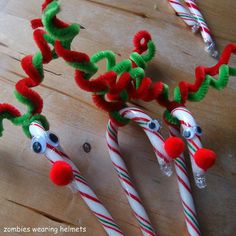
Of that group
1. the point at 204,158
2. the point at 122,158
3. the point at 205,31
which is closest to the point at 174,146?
the point at 204,158

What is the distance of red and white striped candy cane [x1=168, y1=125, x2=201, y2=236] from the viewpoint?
668 millimetres

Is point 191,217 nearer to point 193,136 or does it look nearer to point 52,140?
point 193,136

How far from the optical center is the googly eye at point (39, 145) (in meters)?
0.62

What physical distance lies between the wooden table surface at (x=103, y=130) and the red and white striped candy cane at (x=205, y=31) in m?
0.02

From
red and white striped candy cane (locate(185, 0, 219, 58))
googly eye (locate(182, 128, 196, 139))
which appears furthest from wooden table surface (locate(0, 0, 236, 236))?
googly eye (locate(182, 128, 196, 139))

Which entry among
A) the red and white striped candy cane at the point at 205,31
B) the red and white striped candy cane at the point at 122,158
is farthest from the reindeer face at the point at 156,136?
the red and white striped candy cane at the point at 205,31

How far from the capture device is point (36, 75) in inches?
24.8

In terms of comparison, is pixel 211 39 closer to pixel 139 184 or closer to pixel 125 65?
pixel 125 65

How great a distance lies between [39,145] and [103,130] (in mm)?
188

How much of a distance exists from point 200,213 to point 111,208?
18cm

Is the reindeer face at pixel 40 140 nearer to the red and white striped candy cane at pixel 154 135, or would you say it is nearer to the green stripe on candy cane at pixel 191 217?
the red and white striped candy cane at pixel 154 135

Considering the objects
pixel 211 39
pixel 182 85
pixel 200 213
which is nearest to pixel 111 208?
pixel 200 213

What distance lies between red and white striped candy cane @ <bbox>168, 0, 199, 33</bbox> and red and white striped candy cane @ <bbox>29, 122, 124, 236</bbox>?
1.48 feet

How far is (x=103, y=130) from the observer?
2.54ft
